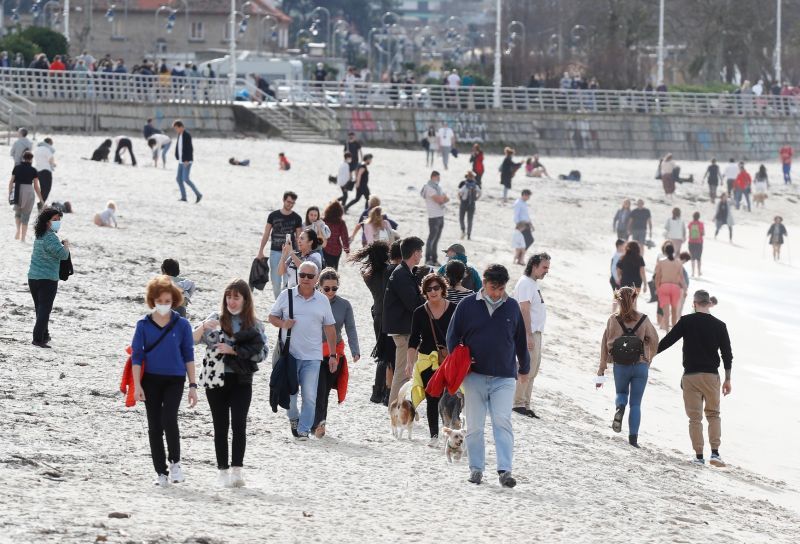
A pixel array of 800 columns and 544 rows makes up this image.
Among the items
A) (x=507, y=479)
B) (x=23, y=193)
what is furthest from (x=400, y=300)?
(x=23, y=193)

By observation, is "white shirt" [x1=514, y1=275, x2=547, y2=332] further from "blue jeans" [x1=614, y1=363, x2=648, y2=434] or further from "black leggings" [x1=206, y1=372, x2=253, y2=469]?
"black leggings" [x1=206, y1=372, x2=253, y2=469]

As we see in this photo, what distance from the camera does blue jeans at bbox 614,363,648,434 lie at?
12203mm

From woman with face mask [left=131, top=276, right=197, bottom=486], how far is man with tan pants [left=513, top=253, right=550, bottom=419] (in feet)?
10.6

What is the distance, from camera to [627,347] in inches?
474

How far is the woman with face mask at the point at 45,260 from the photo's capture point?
42.5 feet

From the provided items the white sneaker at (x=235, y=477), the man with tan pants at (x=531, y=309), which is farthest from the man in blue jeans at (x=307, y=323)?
the man with tan pants at (x=531, y=309)

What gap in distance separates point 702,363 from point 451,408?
2.47 meters

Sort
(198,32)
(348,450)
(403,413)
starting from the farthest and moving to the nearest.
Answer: (198,32) < (403,413) < (348,450)

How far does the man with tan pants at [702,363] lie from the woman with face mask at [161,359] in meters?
4.36

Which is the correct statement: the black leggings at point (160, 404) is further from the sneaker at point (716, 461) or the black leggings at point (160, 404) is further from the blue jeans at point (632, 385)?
the sneaker at point (716, 461)

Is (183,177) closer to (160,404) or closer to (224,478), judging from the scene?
(224,478)

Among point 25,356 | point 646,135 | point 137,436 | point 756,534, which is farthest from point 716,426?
point 646,135

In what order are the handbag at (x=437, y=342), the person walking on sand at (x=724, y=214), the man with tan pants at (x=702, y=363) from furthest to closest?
the person walking on sand at (x=724, y=214), the man with tan pants at (x=702, y=363), the handbag at (x=437, y=342)

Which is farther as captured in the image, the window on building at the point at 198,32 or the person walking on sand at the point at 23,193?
the window on building at the point at 198,32
